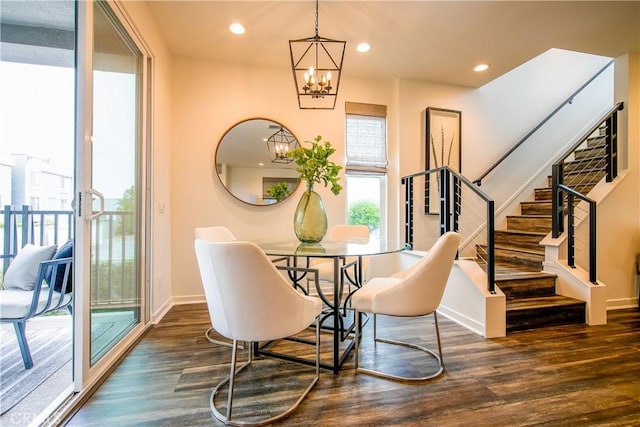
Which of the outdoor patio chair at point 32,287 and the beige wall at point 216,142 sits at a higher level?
the beige wall at point 216,142

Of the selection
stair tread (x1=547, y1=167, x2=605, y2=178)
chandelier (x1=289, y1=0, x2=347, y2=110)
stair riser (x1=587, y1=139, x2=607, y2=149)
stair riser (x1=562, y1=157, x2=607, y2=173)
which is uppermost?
chandelier (x1=289, y1=0, x2=347, y2=110)

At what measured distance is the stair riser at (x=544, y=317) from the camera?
7.90ft

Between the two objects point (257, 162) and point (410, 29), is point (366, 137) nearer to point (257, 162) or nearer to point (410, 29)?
point (410, 29)

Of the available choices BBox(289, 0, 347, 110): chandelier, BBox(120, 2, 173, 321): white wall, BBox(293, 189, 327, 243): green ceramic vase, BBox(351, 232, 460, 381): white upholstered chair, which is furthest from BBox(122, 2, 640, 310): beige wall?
BBox(351, 232, 460, 381): white upholstered chair

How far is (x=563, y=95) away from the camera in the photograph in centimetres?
413

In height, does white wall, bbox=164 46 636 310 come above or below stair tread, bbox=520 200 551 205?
above

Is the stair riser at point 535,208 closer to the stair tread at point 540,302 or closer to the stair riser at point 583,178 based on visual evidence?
the stair riser at point 583,178

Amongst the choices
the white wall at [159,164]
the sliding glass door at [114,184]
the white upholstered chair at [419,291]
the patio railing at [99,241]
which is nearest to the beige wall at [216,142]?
the white wall at [159,164]

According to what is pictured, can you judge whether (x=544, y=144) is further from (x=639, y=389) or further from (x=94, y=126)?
(x=94, y=126)

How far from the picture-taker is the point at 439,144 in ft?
12.0

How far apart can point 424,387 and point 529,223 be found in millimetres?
2867

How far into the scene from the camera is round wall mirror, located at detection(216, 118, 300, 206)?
3.22 meters

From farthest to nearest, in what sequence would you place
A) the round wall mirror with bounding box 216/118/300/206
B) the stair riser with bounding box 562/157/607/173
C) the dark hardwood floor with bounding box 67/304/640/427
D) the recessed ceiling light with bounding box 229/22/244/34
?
the stair riser with bounding box 562/157/607/173 < the round wall mirror with bounding box 216/118/300/206 < the recessed ceiling light with bounding box 229/22/244/34 < the dark hardwood floor with bounding box 67/304/640/427

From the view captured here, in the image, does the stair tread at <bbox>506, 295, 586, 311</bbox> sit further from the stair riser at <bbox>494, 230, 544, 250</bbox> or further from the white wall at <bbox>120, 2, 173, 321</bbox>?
the white wall at <bbox>120, 2, 173, 321</bbox>
